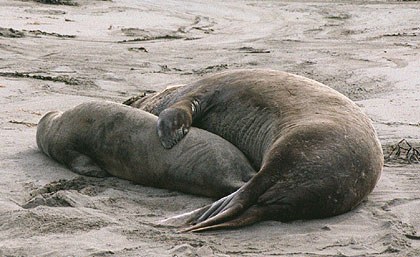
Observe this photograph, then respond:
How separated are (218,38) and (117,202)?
29.7 feet

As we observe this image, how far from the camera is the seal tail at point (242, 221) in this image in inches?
167

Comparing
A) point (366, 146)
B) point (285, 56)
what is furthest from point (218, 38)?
point (366, 146)

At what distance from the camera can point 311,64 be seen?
10625mm

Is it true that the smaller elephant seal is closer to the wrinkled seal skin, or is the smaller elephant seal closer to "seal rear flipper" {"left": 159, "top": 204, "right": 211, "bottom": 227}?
the wrinkled seal skin

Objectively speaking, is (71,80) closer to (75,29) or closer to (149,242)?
(75,29)

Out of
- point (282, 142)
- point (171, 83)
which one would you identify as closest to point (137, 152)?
point (282, 142)

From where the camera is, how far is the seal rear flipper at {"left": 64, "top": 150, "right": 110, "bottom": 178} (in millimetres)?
5691

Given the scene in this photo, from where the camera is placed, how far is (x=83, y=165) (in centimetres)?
577

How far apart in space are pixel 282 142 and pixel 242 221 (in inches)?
26.1

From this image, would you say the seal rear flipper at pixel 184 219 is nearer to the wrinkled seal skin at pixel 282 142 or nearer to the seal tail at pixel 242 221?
the wrinkled seal skin at pixel 282 142

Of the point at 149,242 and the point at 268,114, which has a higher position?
the point at 268,114

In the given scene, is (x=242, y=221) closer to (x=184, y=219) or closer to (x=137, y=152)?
(x=184, y=219)

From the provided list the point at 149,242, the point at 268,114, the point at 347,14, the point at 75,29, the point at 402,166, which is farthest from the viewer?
the point at 347,14

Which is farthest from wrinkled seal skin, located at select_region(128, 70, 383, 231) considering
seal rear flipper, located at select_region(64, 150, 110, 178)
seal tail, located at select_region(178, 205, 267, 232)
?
seal rear flipper, located at select_region(64, 150, 110, 178)
